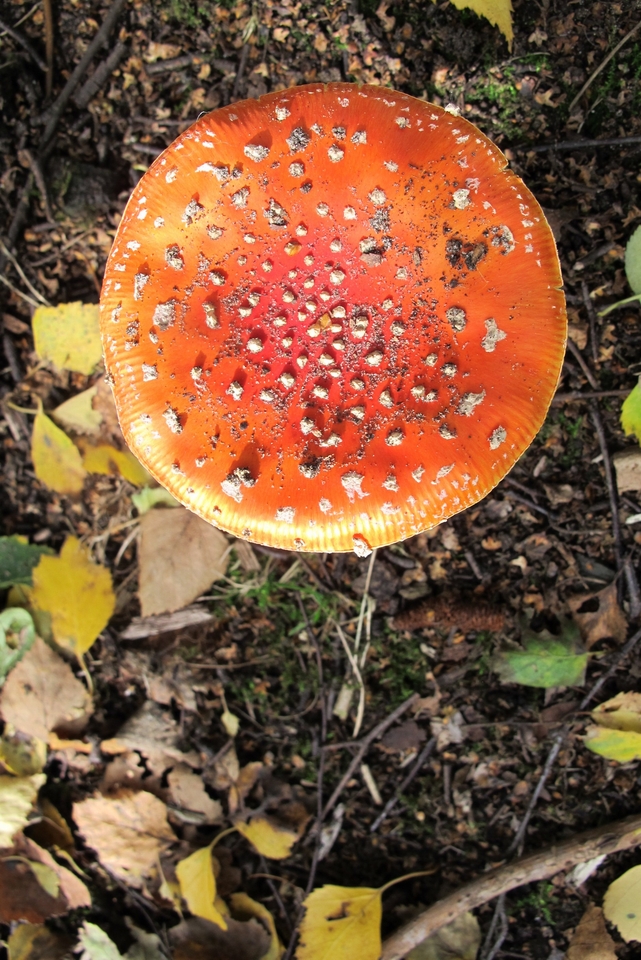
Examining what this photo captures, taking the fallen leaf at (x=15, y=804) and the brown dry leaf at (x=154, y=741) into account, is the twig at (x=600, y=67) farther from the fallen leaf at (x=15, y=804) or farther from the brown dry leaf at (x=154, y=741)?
the fallen leaf at (x=15, y=804)

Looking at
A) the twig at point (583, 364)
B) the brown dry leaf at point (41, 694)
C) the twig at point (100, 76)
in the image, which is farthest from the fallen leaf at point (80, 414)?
the twig at point (583, 364)

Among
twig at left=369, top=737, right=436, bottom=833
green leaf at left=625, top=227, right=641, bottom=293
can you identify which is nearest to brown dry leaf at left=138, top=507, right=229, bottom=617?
twig at left=369, top=737, right=436, bottom=833

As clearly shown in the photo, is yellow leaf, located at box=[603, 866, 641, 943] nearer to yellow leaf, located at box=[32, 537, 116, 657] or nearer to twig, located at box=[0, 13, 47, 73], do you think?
yellow leaf, located at box=[32, 537, 116, 657]

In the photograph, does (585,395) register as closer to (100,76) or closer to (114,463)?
(114,463)

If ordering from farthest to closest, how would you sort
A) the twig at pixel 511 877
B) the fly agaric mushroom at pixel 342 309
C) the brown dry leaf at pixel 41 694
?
the brown dry leaf at pixel 41 694 → the twig at pixel 511 877 → the fly agaric mushroom at pixel 342 309

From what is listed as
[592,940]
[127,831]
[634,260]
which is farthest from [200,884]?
[634,260]

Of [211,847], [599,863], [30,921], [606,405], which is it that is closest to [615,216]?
[606,405]

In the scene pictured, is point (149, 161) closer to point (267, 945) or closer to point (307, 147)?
point (307, 147)
